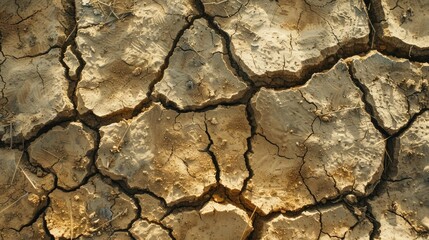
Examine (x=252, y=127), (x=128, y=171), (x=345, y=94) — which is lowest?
(x=128, y=171)

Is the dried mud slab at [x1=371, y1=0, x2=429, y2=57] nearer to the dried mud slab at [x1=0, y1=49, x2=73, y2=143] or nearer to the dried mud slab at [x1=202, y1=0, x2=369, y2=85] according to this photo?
the dried mud slab at [x1=202, y1=0, x2=369, y2=85]

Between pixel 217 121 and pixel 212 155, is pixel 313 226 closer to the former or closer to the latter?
pixel 212 155

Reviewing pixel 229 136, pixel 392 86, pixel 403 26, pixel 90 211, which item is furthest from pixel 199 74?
pixel 403 26

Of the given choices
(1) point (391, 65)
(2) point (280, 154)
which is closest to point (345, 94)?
(1) point (391, 65)

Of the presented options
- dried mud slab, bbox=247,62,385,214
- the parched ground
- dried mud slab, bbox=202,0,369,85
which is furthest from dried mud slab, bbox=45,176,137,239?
dried mud slab, bbox=202,0,369,85

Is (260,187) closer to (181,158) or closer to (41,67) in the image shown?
(181,158)

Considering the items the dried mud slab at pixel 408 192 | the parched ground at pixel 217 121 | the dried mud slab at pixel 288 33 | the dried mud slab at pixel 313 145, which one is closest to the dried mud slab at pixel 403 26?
the parched ground at pixel 217 121
